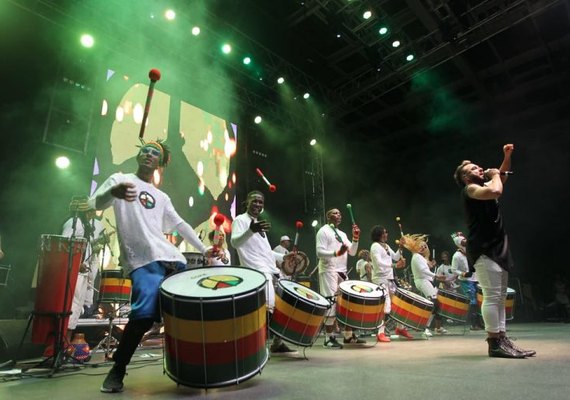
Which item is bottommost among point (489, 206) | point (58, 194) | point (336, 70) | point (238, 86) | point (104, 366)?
point (104, 366)

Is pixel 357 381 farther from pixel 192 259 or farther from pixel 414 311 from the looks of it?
pixel 414 311

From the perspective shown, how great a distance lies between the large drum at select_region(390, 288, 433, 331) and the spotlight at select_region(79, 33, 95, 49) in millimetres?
7366

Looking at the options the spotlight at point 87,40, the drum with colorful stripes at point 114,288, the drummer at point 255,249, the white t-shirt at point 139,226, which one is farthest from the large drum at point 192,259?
the spotlight at point 87,40

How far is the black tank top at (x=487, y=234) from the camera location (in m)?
3.70

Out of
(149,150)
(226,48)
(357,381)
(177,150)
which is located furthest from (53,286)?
(226,48)

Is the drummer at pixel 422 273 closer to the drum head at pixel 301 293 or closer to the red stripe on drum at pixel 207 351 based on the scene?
the drum head at pixel 301 293

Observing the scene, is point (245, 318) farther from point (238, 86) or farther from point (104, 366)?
point (238, 86)

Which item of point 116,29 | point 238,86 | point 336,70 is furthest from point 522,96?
point 116,29

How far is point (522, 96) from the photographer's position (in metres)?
12.1

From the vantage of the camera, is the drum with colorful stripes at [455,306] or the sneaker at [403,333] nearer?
the sneaker at [403,333]

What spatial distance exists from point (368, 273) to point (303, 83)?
5.66 meters

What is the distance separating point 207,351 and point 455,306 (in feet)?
19.4

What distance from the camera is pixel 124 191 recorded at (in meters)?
2.62

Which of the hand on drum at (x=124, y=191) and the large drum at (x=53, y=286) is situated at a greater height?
the hand on drum at (x=124, y=191)
